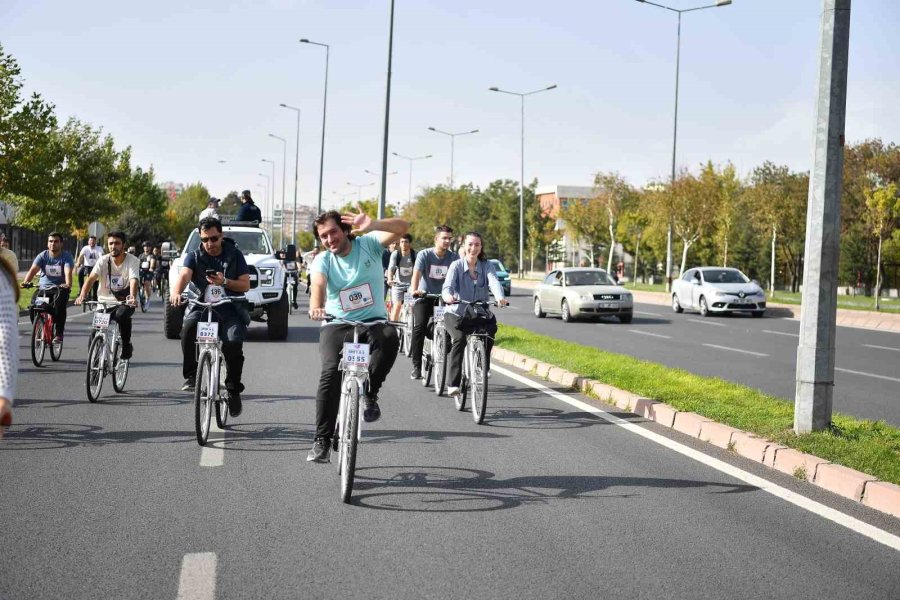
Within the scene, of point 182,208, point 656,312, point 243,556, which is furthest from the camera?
point 182,208

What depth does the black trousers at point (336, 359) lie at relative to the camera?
6934 millimetres

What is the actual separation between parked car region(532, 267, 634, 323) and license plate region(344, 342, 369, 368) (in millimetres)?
21818

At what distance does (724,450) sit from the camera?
838 centimetres

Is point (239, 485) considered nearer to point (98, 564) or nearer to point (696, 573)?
point (98, 564)

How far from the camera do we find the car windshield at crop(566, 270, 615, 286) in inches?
1156

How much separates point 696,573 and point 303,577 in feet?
5.94

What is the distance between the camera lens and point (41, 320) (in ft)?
46.5

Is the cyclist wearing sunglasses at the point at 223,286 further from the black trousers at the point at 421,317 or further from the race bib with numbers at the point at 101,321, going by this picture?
the black trousers at the point at 421,317

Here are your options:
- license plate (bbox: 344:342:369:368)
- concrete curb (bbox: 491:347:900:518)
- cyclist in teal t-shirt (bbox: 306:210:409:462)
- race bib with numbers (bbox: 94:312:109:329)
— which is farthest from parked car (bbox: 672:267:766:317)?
license plate (bbox: 344:342:369:368)

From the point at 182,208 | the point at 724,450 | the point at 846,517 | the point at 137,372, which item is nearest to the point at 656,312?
the point at 137,372

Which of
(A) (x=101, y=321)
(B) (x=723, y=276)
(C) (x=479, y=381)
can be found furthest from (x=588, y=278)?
(C) (x=479, y=381)

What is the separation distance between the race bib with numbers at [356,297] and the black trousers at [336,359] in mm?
170

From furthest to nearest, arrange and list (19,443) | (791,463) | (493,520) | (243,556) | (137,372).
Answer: (137,372), (19,443), (791,463), (493,520), (243,556)

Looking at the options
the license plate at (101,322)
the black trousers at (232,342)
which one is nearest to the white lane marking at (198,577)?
the black trousers at (232,342)
